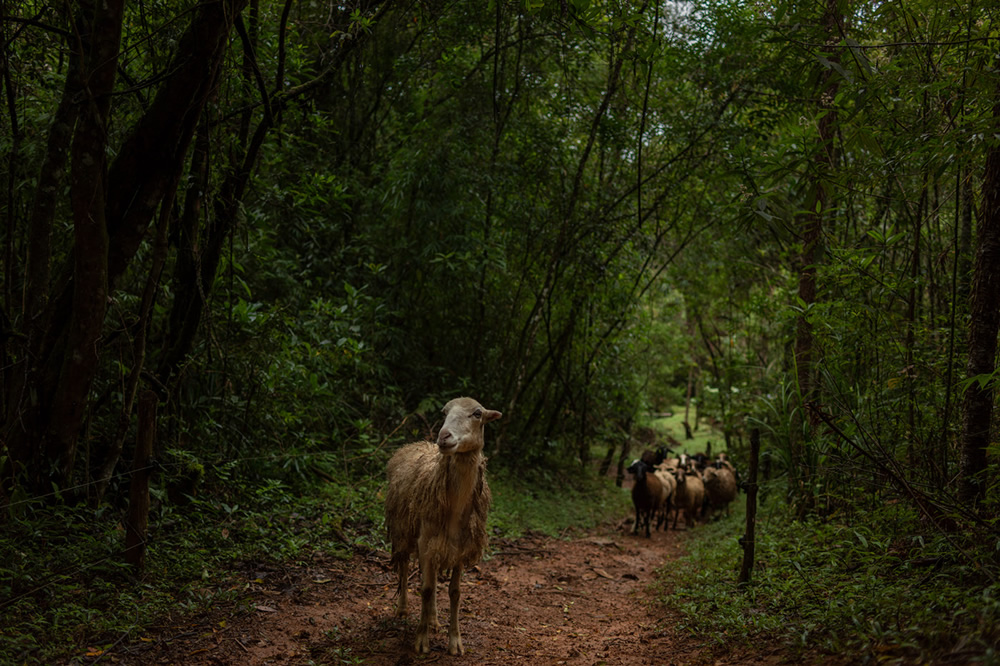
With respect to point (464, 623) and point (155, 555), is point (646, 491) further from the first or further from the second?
point (155, 555)

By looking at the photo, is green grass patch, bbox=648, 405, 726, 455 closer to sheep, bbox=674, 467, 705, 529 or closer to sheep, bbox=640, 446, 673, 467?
sheep, bbox=640, 446, 673, 467

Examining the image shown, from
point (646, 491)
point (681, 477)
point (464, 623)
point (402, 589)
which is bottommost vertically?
point (464, 623)

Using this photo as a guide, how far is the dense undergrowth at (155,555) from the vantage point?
4.15m

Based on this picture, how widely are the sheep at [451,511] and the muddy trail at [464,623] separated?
312 millimetres

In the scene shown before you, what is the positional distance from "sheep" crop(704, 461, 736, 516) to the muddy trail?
3.94 meters

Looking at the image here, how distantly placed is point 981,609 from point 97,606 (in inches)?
200

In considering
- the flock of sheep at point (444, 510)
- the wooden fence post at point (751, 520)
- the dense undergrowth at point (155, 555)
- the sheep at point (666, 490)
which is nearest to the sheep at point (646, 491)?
the sheep at point (666, 490)

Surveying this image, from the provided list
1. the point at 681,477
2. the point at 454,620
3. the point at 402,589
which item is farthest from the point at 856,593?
the point at 681,477

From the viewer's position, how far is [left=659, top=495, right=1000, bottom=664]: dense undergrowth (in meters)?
3.40

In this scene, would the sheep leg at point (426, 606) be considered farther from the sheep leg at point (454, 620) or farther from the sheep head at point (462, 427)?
the sheep head at point (462, 427)

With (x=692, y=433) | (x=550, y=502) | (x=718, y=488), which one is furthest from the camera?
(x=692, y=433)

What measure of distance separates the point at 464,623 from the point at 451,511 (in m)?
1.22

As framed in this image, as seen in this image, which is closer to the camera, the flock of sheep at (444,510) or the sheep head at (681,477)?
the flock of sheep at (444,510)

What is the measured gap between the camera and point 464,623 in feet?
17.8
